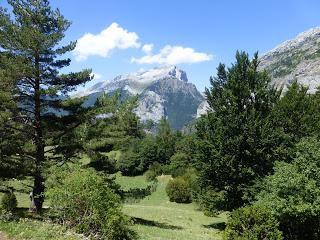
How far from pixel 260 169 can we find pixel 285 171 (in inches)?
298

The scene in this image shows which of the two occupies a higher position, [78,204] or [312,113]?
[312,113]

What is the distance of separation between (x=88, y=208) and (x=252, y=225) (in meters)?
8.02

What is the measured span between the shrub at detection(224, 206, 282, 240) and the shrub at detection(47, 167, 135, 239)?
17.7ft

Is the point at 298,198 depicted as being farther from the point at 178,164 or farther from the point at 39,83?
the point at 178,164

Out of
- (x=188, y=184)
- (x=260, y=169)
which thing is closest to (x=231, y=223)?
(x=260, y=169)

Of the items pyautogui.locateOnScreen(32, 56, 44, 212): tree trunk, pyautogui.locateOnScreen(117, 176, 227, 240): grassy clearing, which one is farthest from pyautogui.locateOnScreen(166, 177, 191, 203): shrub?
pyautogui.locateOnScreen(32, 56, 44, 212): tree trunk

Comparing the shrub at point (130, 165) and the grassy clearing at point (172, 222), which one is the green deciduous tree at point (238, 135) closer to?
the grassy clearing at point (172, 222)

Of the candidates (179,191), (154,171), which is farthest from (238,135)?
(154,171)

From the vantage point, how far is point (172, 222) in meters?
35.8

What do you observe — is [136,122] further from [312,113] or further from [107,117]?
[107,117]

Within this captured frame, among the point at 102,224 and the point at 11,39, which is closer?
the point at 102,224

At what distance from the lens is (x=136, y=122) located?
10894cm

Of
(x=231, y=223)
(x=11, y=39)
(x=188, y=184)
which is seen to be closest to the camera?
(x=231, y=223)

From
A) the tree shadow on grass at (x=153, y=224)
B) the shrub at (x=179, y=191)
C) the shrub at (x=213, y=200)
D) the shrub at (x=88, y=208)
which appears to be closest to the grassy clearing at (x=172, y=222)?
the tree shadow on grass at (x=153, y=224)
